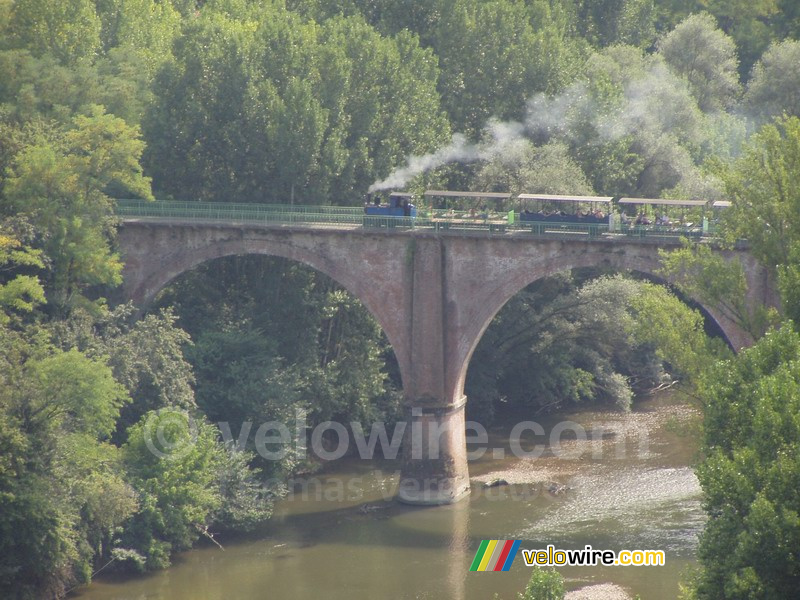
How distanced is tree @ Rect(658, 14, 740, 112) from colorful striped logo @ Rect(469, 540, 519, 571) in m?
41.1

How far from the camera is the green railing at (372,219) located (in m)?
49.2

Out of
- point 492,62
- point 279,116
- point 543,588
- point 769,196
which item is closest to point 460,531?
point 769,196

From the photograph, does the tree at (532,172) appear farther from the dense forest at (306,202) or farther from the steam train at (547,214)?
the steam train at (547,214)

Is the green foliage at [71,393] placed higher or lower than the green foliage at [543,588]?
higher

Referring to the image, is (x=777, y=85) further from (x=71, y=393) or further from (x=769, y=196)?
(x=71, y=393)

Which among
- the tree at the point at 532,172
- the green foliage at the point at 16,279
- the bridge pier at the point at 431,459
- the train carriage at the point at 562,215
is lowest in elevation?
the bridge pier at the point at 431,459

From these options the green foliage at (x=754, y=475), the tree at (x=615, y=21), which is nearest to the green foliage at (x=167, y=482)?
the green foliage at (x=754, y=475)

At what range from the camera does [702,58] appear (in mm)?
80312

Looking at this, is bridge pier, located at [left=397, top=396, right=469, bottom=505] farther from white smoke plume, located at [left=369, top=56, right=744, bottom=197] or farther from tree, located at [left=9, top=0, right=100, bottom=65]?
tree, located at [left=9, top=0, right=100, bottom=65]

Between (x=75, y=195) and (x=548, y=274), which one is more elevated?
(x=75, y=195)

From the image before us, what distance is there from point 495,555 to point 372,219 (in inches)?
563

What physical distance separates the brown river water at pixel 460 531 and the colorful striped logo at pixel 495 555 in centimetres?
38

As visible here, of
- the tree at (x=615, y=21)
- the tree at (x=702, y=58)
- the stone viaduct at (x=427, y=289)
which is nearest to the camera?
the stone viaduct at (x=427, y=289)

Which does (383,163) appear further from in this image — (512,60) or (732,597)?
(732,597)
